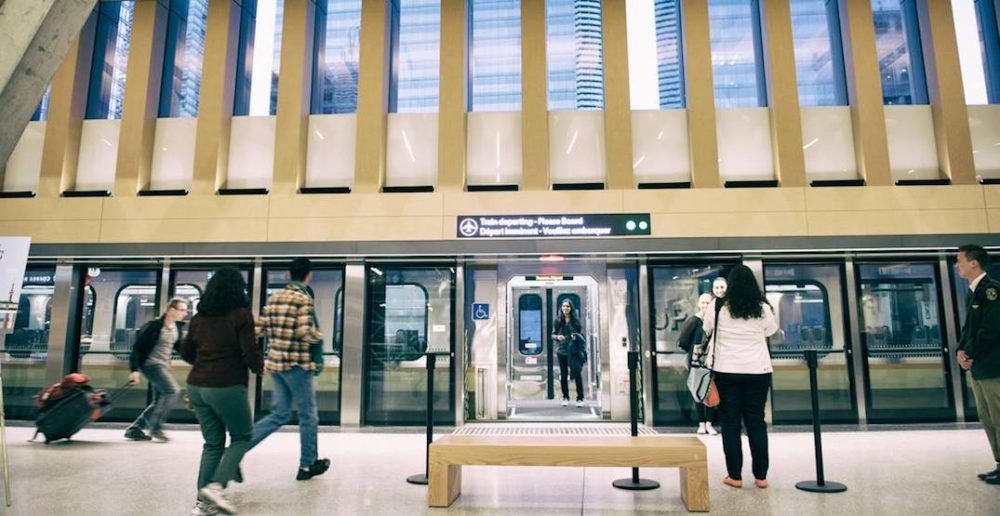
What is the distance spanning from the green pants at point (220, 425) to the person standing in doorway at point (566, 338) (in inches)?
236

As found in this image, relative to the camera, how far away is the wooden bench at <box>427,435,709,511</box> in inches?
155

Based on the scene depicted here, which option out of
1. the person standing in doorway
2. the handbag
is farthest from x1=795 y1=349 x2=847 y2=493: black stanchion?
the person standing in doorway

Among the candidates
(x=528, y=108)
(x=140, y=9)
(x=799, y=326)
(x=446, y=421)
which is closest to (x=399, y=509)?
(x=446, y=421)

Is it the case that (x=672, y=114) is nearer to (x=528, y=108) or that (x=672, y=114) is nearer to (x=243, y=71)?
(x=528, y=108)

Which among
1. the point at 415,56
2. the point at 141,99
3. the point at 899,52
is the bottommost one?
the point at 141,99

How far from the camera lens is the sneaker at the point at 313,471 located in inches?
194

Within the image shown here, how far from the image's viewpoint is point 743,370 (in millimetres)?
4473

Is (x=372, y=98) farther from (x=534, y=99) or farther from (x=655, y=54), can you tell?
(x=655, y=54)

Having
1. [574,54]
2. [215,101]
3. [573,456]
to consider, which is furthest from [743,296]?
[215,101]

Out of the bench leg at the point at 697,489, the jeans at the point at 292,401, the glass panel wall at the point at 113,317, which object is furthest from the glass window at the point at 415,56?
the bench leg at the point at 697,489

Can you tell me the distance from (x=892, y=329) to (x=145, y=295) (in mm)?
10677

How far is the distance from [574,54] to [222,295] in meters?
7.42

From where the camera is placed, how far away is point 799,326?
845 centimetres

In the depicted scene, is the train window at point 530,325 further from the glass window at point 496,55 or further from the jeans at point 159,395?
the jeans at point 159,395
